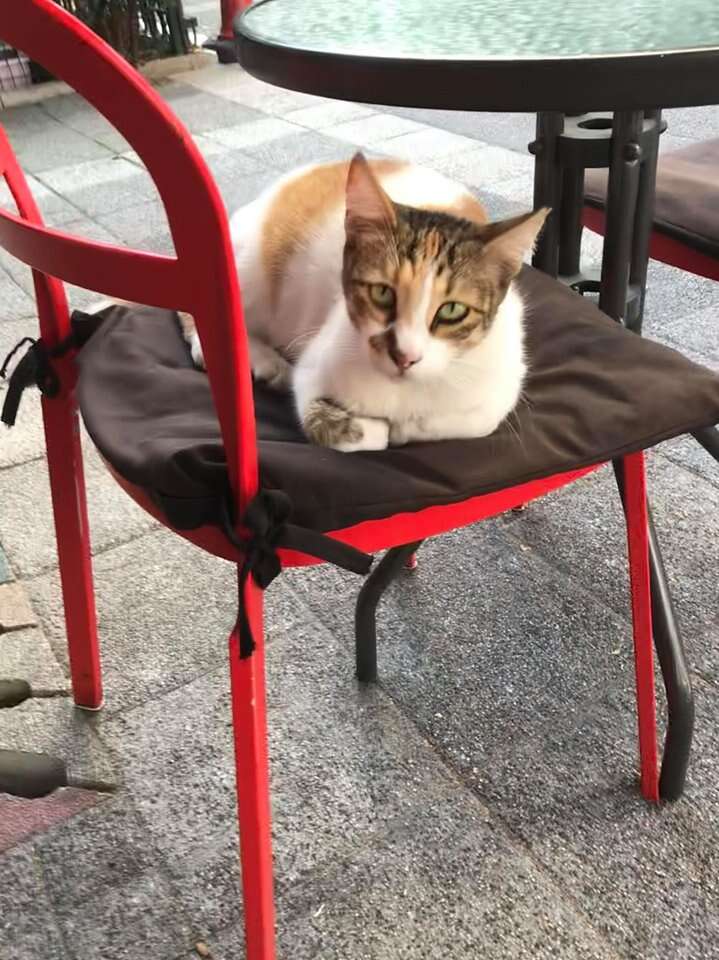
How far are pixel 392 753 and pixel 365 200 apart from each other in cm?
71

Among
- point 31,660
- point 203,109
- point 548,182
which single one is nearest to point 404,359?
point 548,182

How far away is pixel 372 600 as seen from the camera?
1231 millimetres

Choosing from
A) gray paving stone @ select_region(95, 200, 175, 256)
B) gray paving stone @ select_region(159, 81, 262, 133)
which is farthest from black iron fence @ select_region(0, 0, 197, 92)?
gray paving stone @ select_region(95, 200, 175, 256)

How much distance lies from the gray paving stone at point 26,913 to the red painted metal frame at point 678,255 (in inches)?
41.6

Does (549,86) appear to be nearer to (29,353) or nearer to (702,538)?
(29,353)

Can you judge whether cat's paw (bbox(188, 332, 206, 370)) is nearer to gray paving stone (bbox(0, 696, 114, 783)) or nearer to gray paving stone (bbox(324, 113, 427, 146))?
gray paving stone (bbox(0, 696, 114, 783))

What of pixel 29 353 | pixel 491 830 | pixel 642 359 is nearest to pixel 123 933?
pixel 491 830

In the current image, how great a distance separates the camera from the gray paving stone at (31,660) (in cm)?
129

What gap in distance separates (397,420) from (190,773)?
0.60m

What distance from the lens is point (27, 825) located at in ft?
3.59

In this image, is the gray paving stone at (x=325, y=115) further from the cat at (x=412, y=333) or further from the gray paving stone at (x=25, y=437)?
the cat at (x=412, y=333)

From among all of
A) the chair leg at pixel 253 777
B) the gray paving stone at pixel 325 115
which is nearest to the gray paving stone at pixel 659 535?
the chair leg at pixel 253 777

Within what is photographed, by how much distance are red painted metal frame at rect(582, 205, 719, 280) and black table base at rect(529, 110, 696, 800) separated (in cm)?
8

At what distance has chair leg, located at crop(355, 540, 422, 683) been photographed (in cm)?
122
